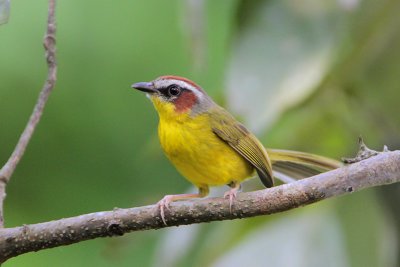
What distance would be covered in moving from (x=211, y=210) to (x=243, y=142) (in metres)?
0.57

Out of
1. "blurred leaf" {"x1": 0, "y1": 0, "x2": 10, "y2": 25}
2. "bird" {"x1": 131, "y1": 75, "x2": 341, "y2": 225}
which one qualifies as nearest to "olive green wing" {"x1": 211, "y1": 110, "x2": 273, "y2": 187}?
"bird" {"x1": 131, "y1": 75, "x2": 341, "y2": 225}

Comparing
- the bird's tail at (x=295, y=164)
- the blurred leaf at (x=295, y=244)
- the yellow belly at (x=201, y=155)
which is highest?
the bird's tail at (x=295, y=164)

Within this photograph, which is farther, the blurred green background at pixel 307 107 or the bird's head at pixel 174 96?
the bird's head at pixel 174 96

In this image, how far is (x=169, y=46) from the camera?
394cm

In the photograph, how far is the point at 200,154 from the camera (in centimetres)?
194

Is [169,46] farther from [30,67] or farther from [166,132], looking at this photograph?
[166,132]

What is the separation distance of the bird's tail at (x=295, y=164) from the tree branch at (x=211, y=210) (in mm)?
473

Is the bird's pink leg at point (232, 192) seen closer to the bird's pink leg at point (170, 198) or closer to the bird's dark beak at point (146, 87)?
the bird's pink leg at point (170, 198)

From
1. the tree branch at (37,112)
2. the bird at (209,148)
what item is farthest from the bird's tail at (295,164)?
the tree branch at (37,112)

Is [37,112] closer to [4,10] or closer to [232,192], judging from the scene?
[4,10]

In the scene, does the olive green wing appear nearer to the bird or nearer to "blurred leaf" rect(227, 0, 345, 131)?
the bird

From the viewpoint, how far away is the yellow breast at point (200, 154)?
194cm

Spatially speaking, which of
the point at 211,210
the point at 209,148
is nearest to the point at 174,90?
the point at 209,148

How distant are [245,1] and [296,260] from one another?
561mm
